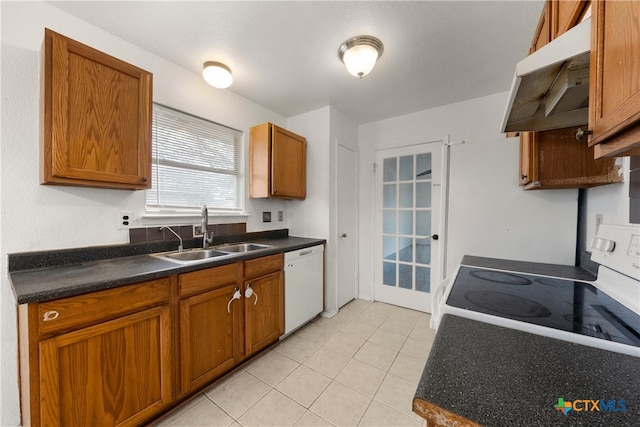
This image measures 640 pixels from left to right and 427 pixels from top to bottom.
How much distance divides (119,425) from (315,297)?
63.9 inches

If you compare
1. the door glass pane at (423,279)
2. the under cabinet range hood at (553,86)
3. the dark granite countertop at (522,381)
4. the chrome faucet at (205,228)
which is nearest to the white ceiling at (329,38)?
the under cabinet range hood at (553,86)

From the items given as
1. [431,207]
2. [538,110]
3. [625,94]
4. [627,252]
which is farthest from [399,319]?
[625,94]

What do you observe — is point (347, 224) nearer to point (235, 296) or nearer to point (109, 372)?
point (235, 296)

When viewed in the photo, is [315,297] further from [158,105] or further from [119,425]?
[158,105]

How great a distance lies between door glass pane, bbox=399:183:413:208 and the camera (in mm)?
2848

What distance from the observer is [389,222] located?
300 centimetres

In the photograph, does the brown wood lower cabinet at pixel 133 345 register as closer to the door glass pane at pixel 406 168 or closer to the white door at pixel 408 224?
the white door at pixel 408 224

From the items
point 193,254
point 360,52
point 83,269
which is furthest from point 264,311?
point 360,52

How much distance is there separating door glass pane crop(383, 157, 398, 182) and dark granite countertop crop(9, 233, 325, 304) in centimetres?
200

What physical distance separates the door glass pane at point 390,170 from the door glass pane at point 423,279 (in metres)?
1.13

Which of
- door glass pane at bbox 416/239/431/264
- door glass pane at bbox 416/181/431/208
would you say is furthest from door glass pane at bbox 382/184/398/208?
door glass pane at bbox 416/239/431/264

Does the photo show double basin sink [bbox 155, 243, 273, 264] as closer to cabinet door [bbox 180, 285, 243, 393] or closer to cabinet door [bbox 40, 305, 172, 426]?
cabinet door [bbox 180, 285, 243, 393]

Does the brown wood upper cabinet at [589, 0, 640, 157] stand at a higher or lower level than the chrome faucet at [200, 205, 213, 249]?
higher

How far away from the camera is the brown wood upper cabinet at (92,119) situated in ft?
4.02
